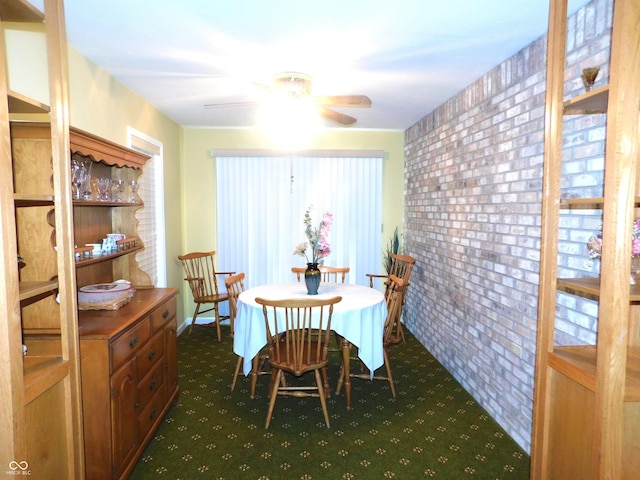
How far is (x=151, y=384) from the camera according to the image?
252 cm

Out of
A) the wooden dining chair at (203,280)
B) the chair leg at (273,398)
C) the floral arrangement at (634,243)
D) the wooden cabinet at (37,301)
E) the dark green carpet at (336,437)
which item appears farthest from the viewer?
the wooden dining chair at (203,280)

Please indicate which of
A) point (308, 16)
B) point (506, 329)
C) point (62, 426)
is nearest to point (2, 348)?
point (62, 426)

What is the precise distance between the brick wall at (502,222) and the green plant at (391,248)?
84 cm

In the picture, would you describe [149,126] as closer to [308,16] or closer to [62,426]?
[308,16]

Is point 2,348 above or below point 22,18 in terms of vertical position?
below

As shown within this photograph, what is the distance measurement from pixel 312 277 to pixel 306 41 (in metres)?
1.70

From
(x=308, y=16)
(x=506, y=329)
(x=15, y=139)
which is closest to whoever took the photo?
(x=15, y=139)

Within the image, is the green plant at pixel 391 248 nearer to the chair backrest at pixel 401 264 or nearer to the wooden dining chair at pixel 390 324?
the chair backrest at pixel 401 264

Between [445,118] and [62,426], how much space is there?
3.66 metres

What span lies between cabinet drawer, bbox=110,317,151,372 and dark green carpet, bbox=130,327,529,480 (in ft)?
2.29

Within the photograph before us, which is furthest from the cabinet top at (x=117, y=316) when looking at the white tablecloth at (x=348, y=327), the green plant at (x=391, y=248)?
the green plant at (x=391, y=248)

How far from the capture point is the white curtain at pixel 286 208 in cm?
496

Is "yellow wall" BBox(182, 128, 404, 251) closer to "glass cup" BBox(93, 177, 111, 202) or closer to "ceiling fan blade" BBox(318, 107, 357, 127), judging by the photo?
"ceiling fan blade" BBox(318, 107, 357, 127)

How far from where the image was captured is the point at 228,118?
176 inches
